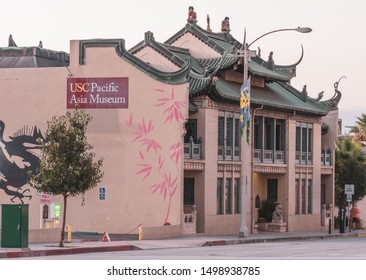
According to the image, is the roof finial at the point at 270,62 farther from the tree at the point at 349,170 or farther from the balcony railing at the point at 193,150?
the balcony railing at the point at 193,150

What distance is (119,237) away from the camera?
166 ft

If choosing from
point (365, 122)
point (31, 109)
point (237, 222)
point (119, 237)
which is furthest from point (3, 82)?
point (365, 122)

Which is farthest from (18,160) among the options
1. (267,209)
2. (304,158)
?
(304,158)

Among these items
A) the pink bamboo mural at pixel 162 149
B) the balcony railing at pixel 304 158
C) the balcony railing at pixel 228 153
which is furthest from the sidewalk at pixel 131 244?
the balcony railing at pixel 304 158

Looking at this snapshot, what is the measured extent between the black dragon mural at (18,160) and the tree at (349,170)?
2738 cm

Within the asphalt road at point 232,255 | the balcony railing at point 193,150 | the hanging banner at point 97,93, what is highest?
the hanging banner at point 97,93

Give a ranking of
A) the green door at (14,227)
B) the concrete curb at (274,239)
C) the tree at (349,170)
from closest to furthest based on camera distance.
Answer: the green door at (14,227), the concrete curb at (274,239), the tree at (349,170)

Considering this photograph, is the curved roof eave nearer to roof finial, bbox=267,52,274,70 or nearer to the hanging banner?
the hanging banner

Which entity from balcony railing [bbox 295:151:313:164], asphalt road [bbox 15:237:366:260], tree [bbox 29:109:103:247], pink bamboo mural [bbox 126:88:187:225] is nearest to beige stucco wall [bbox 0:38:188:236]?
pink bamboo mural [bbox 126:88:187:225]

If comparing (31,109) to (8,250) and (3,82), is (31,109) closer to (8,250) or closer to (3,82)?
(3,82)

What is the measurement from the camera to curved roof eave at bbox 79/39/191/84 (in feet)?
169

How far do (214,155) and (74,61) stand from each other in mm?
9092

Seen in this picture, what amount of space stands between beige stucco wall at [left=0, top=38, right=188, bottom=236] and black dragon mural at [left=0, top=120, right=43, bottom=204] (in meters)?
2.37

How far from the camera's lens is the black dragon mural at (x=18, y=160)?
53.2 metres
